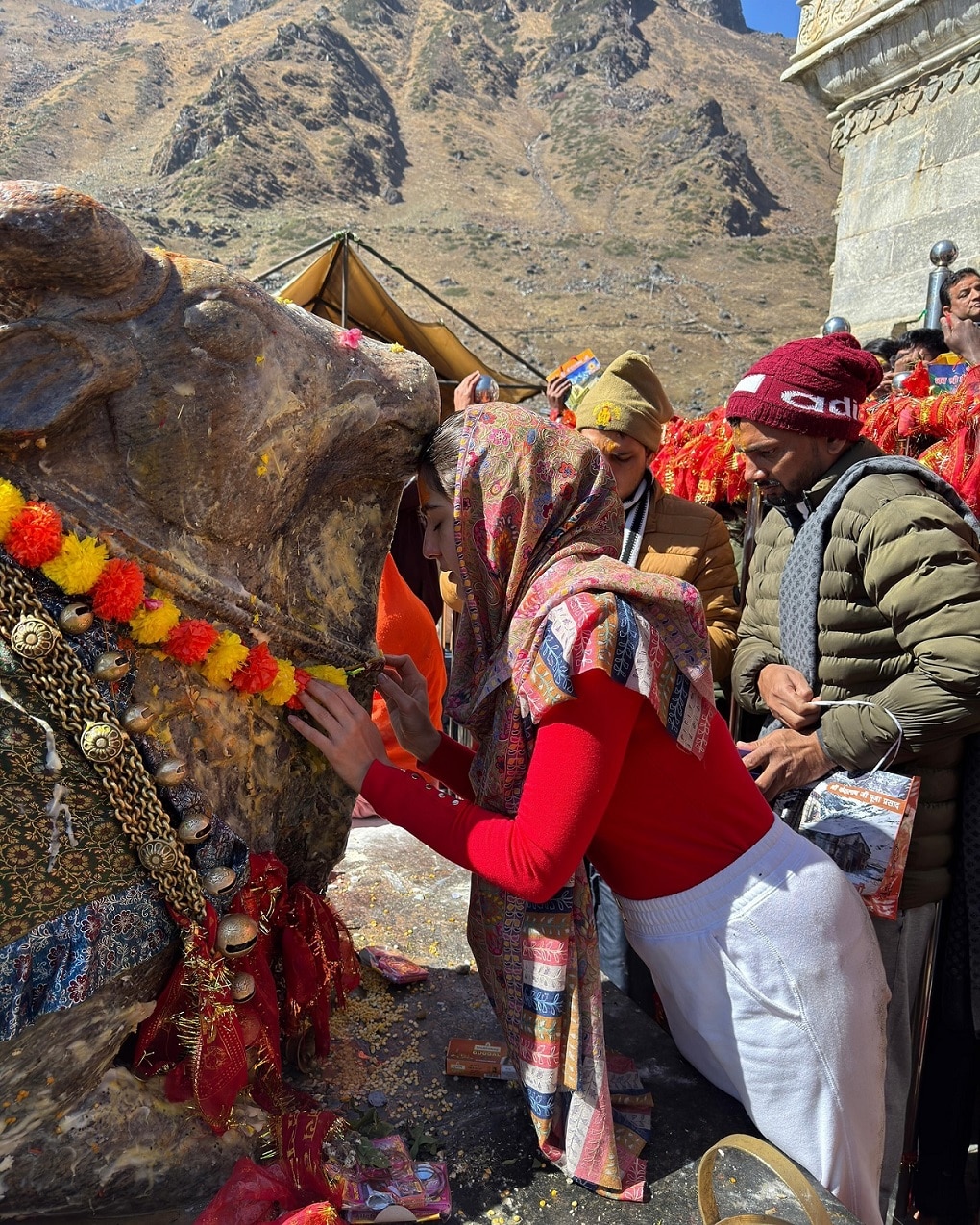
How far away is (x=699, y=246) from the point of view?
181 ft

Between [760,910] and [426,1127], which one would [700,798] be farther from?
[426,1127]

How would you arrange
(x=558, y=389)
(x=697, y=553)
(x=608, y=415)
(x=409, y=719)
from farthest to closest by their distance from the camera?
(x=558, y=389), (x=697, y=553), (x=608, y=415), (x=409, y=719)

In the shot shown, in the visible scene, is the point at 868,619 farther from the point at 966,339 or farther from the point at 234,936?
the point at 966,339

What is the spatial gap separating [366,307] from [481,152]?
6527 cm

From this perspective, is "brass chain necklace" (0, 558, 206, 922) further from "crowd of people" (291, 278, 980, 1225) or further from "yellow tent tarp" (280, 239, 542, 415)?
"yellow tent tarp" (280, 239, 542, 415)

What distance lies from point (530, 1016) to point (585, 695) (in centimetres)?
60

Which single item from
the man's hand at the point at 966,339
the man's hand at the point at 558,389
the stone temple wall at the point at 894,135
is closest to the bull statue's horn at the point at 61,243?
the man's hand at the point at 966,339

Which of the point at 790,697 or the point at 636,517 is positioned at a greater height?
the point at 636,517

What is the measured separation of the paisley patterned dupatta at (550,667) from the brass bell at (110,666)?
60 centimetres

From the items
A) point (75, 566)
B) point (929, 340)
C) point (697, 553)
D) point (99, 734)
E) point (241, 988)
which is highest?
point (929, 340)

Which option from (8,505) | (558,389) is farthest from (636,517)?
(8,505)

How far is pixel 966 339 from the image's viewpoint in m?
3.74

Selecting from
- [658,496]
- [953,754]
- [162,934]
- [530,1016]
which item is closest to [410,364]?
[162,934]

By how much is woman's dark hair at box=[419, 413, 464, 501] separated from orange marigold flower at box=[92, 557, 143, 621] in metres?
0.56
